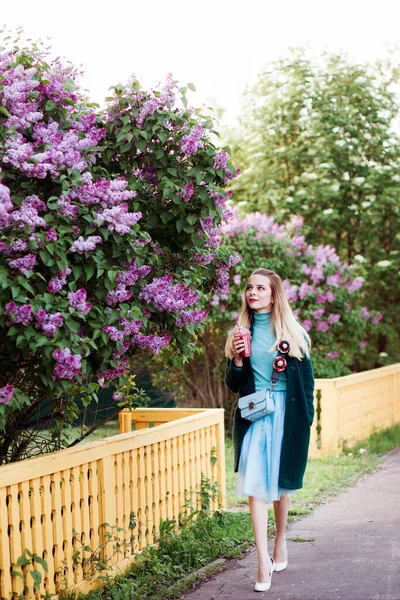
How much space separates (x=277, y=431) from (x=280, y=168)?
39.9ft

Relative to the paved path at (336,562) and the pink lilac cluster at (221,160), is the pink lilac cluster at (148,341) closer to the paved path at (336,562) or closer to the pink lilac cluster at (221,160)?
the pink lilac cluster at (221,160)

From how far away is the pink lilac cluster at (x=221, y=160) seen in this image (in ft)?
18.5

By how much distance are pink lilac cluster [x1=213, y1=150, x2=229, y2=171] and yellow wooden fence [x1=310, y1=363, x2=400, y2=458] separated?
6037mm

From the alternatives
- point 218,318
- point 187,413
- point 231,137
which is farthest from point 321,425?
point 231,137

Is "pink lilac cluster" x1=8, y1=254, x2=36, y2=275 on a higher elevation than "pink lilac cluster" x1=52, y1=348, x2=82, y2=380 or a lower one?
higher

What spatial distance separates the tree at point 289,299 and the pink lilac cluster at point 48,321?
816 cm

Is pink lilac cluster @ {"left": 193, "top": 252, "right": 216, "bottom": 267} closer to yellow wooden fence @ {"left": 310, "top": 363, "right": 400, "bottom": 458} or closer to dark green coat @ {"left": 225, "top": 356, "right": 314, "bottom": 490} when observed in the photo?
dark green coat @ {"left": 225, "top": 356, "right": 314, "bottom": 490}

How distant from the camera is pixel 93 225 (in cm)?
500

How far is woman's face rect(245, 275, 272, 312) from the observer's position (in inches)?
232

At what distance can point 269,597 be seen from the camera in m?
5.52

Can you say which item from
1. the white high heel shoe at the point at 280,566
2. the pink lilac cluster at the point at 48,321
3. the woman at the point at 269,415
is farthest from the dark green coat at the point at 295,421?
the pink lilac cluster at the point at 48,321

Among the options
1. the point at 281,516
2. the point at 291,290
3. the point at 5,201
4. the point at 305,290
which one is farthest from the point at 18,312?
the point at 305,290

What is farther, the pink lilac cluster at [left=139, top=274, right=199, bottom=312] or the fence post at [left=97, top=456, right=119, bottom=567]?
the fence post at [left=97, top=456, right=119, bottom=567]

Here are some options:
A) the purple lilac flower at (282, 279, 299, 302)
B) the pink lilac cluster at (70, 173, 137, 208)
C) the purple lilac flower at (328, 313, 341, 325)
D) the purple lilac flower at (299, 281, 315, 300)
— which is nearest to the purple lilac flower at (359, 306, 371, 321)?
the purple lilac flower at (328, 313, 341, 325)
